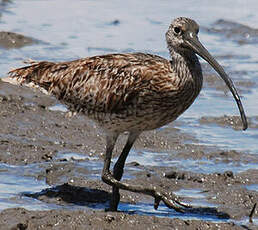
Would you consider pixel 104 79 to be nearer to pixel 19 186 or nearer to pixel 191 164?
pixel 19 186

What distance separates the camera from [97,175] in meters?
11.8

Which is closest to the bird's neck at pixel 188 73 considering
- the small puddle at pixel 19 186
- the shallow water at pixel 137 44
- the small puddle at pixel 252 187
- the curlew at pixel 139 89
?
the curlew at pixel 139 89

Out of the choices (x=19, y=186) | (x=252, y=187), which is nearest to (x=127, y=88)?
(x=19, y=186)

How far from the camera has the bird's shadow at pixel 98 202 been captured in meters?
10.7

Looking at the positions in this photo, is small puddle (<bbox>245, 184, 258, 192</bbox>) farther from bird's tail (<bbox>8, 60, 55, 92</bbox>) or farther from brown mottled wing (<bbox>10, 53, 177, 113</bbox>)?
bird's tail (<bbox>8, 60, 55, 92</bbox>)

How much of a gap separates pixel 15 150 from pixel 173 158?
1.77m

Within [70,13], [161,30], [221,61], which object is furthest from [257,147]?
[70,13]

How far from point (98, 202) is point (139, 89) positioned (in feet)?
4.24

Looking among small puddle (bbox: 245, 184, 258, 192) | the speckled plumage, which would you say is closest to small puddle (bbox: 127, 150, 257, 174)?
small puddle (bbox: 245, 184, 258, 192)

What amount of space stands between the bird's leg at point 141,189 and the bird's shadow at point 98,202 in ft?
0.56

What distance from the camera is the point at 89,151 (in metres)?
12.6

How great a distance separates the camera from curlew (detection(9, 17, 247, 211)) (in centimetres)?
1055

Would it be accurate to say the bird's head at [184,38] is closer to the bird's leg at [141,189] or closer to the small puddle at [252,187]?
the bird's leg at [141,189]

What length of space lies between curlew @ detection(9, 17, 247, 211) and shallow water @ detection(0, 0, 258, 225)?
1.96 ft
